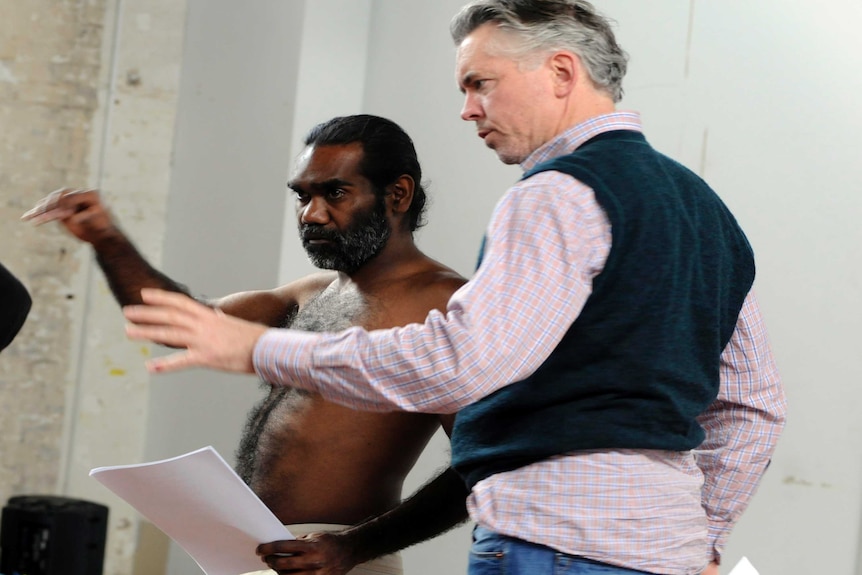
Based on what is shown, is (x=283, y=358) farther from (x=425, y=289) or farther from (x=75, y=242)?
(x=75, y=242)

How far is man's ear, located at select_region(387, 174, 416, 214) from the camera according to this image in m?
2.21

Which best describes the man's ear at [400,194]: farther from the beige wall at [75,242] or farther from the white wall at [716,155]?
the beige wall at [75,242]

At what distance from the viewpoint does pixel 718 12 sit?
8.61 ft

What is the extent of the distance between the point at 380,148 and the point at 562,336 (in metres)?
1.00

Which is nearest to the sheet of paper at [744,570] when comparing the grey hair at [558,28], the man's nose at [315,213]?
the grey hair at [558,28]

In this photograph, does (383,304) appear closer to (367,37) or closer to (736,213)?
(736,213)

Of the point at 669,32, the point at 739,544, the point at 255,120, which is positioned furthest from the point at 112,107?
the point at 739,544

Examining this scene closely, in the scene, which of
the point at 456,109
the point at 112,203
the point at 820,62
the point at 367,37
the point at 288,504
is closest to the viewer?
the point at 288,504

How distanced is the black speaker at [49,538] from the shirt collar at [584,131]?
2.60m

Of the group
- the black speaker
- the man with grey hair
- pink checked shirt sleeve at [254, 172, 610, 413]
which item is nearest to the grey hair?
the man with grey hair

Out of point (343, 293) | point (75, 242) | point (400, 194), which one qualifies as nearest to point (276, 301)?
point (343, 293)

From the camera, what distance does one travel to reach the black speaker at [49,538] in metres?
3.54

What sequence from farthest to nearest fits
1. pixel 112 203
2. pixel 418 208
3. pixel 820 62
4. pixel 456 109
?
1. pixel 112 203
2. pixel 456 109
3. pixel 820 62
4. pixel 418 208

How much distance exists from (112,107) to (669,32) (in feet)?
7.59
